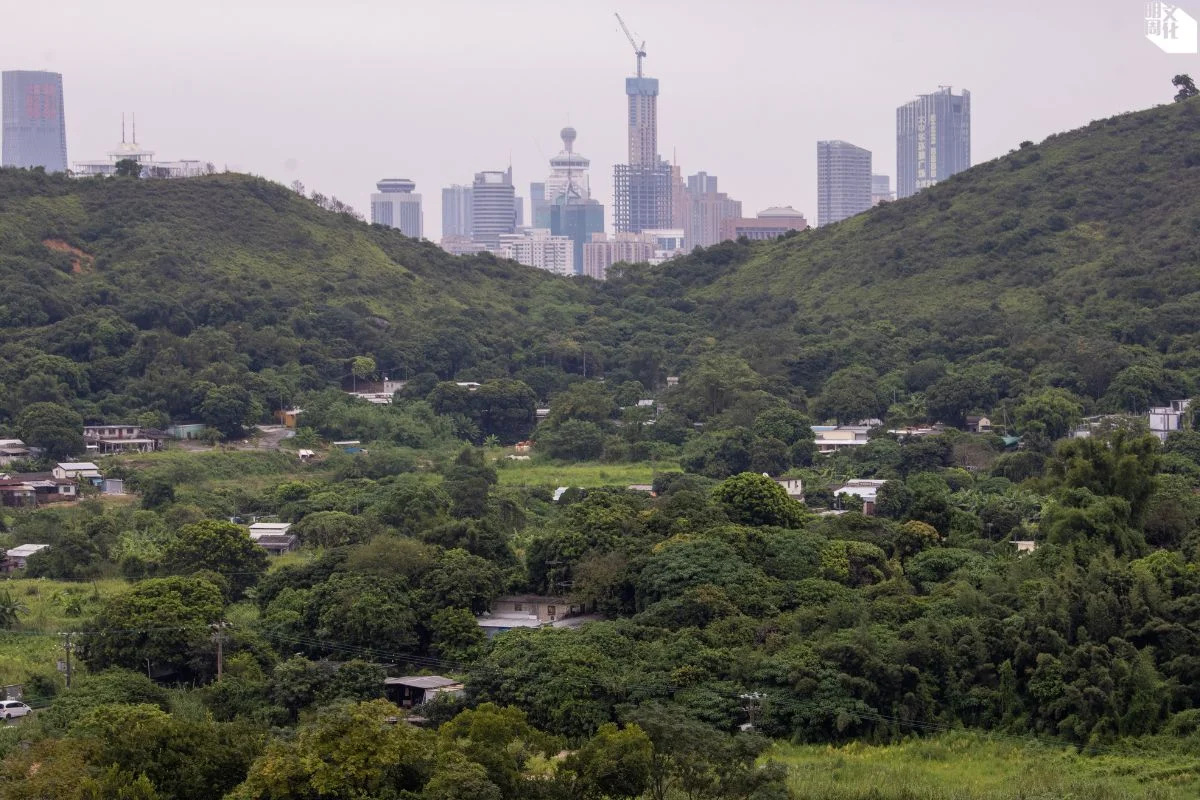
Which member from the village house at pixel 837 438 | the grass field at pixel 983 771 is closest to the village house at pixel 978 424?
the village house at pixel 837 438

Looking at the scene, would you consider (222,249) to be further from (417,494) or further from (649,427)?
(417,494)

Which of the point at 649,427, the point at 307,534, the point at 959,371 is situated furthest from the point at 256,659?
the point at 959,371

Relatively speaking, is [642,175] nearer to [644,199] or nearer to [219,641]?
[644,199]

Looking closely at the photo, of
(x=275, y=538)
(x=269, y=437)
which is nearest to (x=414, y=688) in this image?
(x=275, y=538)

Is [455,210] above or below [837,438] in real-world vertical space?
above

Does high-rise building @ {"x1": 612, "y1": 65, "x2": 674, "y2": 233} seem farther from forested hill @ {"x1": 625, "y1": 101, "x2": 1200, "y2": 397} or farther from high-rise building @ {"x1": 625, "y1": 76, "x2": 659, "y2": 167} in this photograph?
forested hill @ {"x1": 625, "y1": 101, "x2": 1200, "y2": 397}

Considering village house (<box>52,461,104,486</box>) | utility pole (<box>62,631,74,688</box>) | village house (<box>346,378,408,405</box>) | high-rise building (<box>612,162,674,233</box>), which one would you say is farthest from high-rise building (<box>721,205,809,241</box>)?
utility pole (<box>62,631,74,688</box>)
